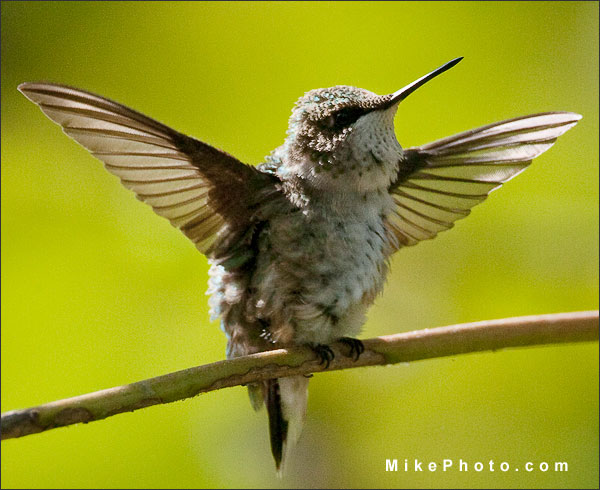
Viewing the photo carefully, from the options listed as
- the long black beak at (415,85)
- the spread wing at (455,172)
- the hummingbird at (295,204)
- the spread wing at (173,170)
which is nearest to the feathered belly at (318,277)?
the hummingbird at (295,204)

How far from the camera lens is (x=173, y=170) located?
9.41ft

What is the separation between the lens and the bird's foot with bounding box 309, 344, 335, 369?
257 centimetres

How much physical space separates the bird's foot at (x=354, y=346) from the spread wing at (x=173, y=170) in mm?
542

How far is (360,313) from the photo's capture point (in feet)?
9.30

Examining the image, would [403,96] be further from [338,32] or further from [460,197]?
[338,32]

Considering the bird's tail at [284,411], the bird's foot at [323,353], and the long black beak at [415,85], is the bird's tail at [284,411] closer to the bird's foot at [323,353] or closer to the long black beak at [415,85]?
the bird's foot at [323,353]

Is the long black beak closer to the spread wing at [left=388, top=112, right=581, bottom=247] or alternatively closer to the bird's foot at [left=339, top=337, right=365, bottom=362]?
the spread wing at [left=388, top=112, right=581, bottom=247]

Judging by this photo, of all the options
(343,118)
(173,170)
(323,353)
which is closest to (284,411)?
(323,353)

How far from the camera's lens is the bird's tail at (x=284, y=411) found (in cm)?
306

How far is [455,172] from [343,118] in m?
0.65

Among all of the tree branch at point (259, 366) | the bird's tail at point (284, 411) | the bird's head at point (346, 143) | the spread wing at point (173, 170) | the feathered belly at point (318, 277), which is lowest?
the tree branch at point (259, 366)

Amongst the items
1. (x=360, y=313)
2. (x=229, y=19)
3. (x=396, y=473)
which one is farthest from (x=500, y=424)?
(x=229, y=19)

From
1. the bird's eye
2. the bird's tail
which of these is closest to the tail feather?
the bird's tail

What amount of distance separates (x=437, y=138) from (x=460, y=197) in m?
0.28
